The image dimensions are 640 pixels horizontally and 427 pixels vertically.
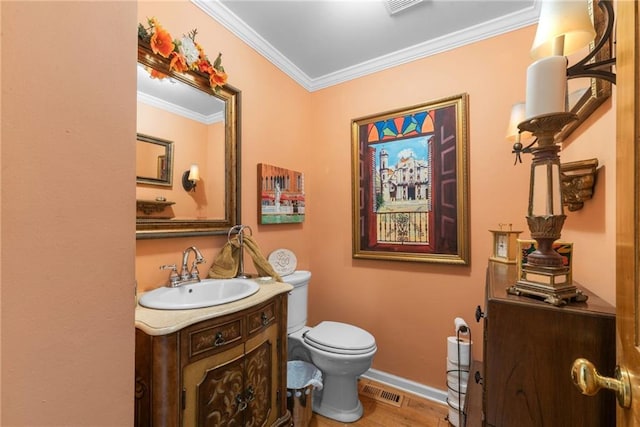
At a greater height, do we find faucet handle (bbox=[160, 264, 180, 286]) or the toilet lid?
faucet handle (bbox=[160, 264, 180, 286])

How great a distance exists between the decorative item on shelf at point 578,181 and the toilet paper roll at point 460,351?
100cm

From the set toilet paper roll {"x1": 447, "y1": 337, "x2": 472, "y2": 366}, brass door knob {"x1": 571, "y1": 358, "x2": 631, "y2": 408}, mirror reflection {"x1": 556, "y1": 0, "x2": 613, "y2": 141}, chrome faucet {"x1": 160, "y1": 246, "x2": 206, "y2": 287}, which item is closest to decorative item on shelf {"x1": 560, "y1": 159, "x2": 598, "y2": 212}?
mirror reflection {"x1": 556, "y1": 0, "x2": 613, "y2": 141}

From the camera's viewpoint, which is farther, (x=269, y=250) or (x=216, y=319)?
(x=269, y=250)

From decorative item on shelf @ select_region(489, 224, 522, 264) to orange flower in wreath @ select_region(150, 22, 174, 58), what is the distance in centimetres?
191

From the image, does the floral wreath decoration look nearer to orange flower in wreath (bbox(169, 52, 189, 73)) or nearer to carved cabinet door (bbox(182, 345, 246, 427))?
orange flower in wreath (bbox(169, 52, 189, 73))

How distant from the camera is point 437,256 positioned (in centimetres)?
186

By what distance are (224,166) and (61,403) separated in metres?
1.32

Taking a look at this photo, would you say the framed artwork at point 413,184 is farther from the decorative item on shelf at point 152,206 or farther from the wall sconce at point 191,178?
the decorative item on shelf at point 152,206

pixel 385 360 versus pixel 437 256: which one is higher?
pixel 437 256

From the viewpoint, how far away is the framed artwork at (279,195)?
189cm

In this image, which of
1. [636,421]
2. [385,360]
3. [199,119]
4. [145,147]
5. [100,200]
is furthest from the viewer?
[385,360]

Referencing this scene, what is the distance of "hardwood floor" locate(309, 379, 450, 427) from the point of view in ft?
5.34

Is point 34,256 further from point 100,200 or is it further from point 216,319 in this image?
point 216,319

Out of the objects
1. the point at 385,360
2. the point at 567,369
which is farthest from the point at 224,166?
Answer: the point at 385,360
